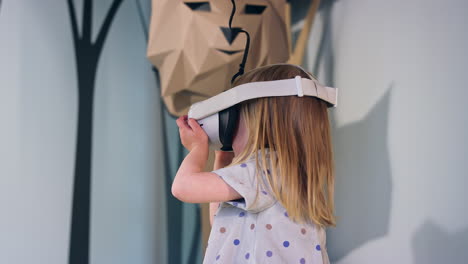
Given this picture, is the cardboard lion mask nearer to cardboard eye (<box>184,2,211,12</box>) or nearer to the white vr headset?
cardboard eye (<box>184,2,211,12</box>)

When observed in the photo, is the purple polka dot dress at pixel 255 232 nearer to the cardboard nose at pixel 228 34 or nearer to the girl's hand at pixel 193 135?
the girl's hand at pixel 193 135

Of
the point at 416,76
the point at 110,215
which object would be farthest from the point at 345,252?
the point at 110,215

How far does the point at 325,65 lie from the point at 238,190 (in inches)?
24.6

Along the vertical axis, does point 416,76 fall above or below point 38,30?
below

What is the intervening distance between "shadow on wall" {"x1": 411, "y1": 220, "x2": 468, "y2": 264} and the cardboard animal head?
484 millimetres

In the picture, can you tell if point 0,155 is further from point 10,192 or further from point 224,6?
point 224,6

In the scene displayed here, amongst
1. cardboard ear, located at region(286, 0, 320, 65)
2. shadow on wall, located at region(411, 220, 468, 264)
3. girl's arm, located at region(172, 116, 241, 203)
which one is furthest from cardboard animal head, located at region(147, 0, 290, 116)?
shadow on wall, located at region(411, 220, 468, 264)

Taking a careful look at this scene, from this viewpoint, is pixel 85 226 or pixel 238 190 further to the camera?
pixel 85 226

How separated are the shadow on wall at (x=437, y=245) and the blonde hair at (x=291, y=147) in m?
0.24

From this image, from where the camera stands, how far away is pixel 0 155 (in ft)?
3.27

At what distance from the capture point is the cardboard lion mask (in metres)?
1.00

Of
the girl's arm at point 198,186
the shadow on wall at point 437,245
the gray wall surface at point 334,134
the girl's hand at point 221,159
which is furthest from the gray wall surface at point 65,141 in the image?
the shadow on wall at point 437,245

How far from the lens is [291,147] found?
A: 691 mm

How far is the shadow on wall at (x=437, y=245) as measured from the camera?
0.77 m
